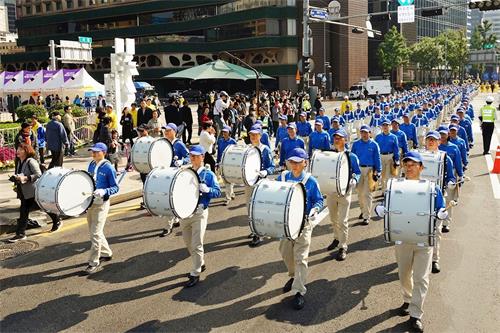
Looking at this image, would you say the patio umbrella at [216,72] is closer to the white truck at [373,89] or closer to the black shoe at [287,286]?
the black shoe at [287,286]

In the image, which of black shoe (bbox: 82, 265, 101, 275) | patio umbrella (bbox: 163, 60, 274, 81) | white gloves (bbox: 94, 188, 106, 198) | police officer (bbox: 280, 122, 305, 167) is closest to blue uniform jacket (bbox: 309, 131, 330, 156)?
police officer (bbox: 280, 122, 305, 167)

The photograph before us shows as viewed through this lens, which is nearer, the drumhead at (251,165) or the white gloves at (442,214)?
the white gloves at (442,214)

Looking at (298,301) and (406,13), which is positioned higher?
(406,13)

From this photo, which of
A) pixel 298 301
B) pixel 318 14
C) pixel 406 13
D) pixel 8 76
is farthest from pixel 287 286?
pixel 8 76

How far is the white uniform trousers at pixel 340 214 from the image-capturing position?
9.00m

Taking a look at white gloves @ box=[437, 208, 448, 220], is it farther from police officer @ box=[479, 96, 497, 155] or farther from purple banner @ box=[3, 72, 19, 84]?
purple banner @ box=[3, 72, 19, 84]

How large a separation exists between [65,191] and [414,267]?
5052mm

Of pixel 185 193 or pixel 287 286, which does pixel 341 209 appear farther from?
pixel 185 193

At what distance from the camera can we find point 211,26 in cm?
7688

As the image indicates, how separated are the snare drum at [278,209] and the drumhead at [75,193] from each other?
2.89m

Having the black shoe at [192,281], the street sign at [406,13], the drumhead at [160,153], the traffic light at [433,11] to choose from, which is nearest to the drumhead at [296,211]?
the black shoe at [192,281]

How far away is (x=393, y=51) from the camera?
271 ft

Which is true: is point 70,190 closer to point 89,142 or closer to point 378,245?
point 378,245

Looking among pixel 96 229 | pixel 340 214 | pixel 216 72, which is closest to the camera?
pixel 96 229
